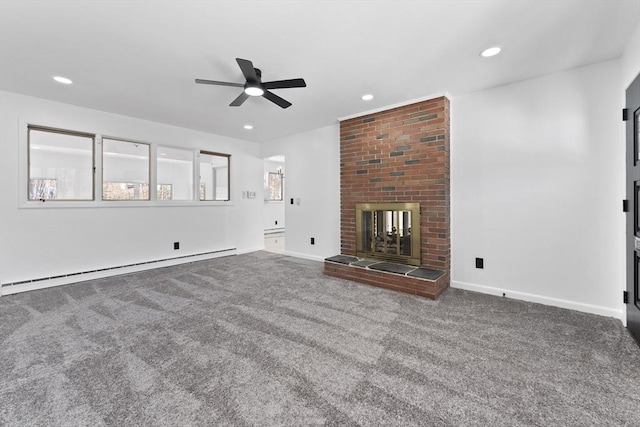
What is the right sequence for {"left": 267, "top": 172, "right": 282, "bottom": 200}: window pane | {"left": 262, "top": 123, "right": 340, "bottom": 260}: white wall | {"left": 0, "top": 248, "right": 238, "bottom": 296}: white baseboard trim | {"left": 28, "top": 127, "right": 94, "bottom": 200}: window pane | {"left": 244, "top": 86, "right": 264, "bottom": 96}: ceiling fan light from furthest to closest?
{"left": 267, "top": 172, "right": 282, "bottom": 200}: window pane, {"left": 262, "top": 123, "right": 340, "bottom": 260}: white wall, {"left": 28, "top": 127, "right": 94, "bottom": 200}: window pane, {"left": 0, "top": 248, "right": 238, "bottom": 296}: white baseboard trim, {"left": 244, "top": 86, "right": 264, "bottom": 96}: ceiling fan light

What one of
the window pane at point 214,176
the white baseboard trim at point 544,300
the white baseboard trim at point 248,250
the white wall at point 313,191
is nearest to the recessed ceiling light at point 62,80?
the window pane at point 214,176

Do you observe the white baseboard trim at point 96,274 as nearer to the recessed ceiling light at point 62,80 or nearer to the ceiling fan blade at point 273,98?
the recessed ceiling light at point 62,80

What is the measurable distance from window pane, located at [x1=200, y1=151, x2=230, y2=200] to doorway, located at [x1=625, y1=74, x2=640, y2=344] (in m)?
5.55

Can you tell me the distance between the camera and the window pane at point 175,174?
467cm

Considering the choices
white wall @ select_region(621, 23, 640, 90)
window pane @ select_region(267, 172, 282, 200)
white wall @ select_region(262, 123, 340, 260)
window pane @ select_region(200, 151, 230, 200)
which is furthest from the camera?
window pane @ select_region(267, 172, 282, 200)

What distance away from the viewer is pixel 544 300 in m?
2.81

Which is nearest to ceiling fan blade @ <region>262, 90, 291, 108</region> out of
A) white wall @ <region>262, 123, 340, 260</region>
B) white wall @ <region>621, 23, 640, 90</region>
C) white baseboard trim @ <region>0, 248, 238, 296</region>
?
white wall @ <region>262, 123, 340, 260</region>

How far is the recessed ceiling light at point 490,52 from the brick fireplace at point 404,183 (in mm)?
851

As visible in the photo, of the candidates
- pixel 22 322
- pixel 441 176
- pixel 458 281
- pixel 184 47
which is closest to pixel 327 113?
pixel 441 176

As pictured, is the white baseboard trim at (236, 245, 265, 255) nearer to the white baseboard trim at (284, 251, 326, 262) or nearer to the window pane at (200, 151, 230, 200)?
the white baseboard trim at (284, 251, 326, 262)

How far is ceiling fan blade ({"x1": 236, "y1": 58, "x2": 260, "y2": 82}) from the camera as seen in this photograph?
2.18 m

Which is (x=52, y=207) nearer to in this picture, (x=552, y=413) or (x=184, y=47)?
(x=184, y=47)

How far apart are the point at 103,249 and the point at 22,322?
5.44ft

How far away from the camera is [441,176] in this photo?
3.31 metres
